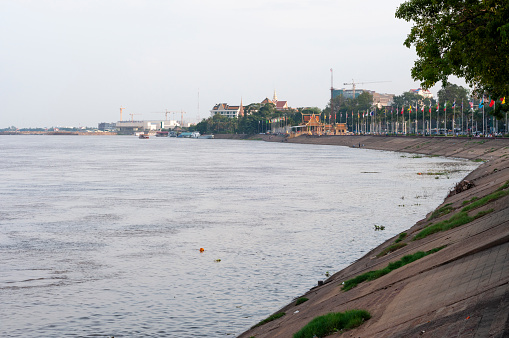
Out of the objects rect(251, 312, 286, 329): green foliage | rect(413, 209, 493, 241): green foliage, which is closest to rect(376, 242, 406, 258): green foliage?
rect(413, 209, 493, 241): green foliage

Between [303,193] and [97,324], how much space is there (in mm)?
42036

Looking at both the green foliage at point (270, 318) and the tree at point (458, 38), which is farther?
the tree at point (458, 38)

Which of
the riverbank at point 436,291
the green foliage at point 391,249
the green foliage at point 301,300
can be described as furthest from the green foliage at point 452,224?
the green foliage at point 301,300

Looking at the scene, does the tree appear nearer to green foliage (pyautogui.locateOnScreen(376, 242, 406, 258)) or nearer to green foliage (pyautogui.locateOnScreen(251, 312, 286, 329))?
green foliage (pyautogui.locateOnScreen(376, 242, 406, 258))

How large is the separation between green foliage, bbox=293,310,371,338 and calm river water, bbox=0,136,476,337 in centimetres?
530

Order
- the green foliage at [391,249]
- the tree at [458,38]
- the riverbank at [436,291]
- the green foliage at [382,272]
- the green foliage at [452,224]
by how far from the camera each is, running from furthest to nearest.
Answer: the green foliage at [391,249]
the green foliage at [452,224]
the tree at [458,38]
the green foliage at [382,272]
the riverbank at [436,291]

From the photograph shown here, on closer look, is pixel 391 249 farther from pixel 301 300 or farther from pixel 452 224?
pixel 301 300

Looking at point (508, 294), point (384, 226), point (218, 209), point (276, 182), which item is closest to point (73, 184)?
point (276, 182)

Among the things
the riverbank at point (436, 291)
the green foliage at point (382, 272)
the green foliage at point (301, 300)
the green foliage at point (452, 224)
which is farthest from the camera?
the green foliage at point (452, 224)

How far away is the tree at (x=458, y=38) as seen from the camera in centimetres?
2438

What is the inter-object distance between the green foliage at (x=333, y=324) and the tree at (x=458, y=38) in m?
12.9

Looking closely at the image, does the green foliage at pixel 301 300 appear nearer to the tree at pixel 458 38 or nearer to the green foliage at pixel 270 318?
the green foliage at pixel 270 318

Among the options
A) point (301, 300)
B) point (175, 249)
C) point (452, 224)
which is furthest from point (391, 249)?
point (175, 249)

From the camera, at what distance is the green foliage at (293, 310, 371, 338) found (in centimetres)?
1534
